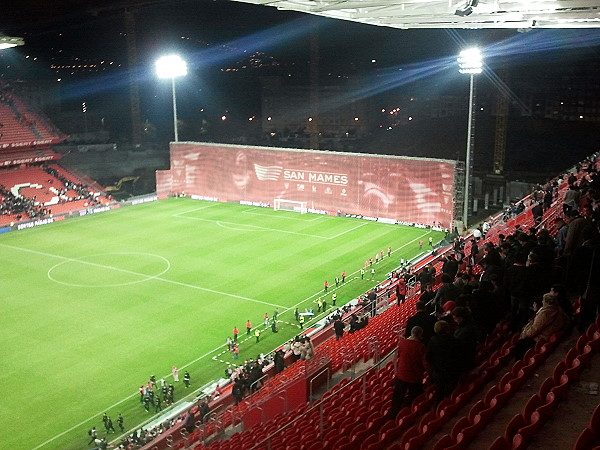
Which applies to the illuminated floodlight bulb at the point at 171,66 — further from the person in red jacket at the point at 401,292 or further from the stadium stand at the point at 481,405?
the stadium stand at the point at 481,405

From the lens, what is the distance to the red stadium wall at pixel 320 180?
39.5 m

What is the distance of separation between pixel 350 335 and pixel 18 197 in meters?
34.4

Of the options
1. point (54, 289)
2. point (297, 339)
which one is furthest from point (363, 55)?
point (297, 339)

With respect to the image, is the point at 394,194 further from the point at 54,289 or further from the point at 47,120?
the point at 47,120

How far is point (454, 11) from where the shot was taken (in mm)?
18344

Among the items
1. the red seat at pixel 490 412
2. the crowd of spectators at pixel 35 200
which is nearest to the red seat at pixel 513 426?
the red seat at pixel 490 412

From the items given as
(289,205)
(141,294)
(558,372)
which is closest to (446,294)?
(558,372)

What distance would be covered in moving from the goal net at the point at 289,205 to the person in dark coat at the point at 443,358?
37.2 m

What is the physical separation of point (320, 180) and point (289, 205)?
344cm

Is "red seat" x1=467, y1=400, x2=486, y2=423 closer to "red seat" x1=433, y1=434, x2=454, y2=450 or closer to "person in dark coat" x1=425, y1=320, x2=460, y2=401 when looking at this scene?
"red seat" x1=433, y1=434, x2=454, y2=450

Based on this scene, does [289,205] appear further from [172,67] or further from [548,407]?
[548,407]

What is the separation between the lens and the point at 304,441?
9445 millimetres

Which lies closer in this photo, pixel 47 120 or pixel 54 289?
pixel 54 289

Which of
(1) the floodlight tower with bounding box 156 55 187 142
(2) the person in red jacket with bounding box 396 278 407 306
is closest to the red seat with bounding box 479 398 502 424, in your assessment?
A: (2) the person in red jacket with bounding box 396 278 407 306
